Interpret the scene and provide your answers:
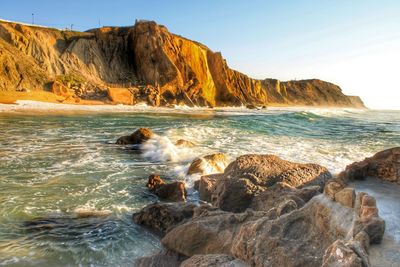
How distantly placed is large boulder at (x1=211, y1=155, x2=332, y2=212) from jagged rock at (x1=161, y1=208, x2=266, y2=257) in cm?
104

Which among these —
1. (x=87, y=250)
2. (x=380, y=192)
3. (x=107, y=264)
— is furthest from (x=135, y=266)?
(x=380, y=192)

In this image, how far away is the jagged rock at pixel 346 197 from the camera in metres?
2.93

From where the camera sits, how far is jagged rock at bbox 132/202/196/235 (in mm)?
5234

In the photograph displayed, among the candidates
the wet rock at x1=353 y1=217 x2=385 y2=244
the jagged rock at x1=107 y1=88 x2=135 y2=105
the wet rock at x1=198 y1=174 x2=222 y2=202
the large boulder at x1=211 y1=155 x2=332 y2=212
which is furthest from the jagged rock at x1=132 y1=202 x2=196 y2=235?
the jagged rock at x1=107 y1=88 x2=135 y2=105

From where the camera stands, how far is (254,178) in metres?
5.92

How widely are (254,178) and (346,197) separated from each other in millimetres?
2979

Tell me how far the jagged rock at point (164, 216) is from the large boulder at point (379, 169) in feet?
7.43

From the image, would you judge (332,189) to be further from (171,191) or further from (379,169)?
(171,191)

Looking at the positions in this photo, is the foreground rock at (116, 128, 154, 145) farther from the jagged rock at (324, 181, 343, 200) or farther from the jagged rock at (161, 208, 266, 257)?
the jagged rock at (324, 181, 343, 200)

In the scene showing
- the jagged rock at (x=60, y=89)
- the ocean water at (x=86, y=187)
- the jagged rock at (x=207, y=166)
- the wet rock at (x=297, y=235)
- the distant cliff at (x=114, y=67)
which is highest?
the distant cliff at (x=114, y=67)

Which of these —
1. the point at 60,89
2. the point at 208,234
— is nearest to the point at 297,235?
the point at 208,234

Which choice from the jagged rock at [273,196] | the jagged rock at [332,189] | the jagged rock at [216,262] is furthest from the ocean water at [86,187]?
the jagged rock at [332,189]

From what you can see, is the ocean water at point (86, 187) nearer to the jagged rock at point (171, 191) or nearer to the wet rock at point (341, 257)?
the jagged rock at point (171, 191)

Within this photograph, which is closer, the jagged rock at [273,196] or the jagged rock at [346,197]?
the jagged rock at [346,197]
